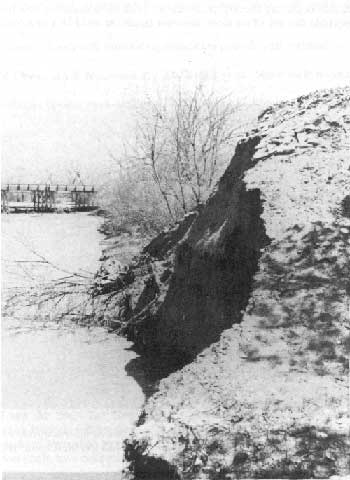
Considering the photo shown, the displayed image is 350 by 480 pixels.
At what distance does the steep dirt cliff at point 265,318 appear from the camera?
3117mm

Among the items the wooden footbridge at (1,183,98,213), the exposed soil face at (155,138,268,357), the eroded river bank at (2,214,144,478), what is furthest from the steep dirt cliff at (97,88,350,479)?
the wooden footbridge at (1,183,98,213)

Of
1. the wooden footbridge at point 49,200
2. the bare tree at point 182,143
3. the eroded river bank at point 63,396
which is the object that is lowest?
the eroded river bank at point 63,396

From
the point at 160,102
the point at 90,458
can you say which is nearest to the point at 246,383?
the point at 90,458

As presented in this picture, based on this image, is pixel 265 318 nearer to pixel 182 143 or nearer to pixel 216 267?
pixel 216 267

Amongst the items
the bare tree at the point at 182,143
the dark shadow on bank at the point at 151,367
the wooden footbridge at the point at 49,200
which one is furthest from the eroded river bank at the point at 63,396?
the wooden footbridge at the point at 49,200

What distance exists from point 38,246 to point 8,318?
8289mm

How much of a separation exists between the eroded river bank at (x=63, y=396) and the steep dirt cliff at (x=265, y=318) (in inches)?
29.6

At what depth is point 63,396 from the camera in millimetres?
5816

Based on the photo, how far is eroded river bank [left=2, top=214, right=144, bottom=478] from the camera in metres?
4.36

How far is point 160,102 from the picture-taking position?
663 inches

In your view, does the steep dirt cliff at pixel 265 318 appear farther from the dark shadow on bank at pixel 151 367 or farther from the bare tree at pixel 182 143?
the bare tree at pixel 182 143

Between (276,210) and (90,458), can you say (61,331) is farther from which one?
(276,210)

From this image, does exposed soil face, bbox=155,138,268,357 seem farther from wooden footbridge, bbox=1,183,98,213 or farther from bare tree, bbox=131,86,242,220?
wooden footbridge, bbox=1,183,98,213

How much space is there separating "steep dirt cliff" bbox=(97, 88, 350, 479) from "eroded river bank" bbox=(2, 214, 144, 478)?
752 mm
